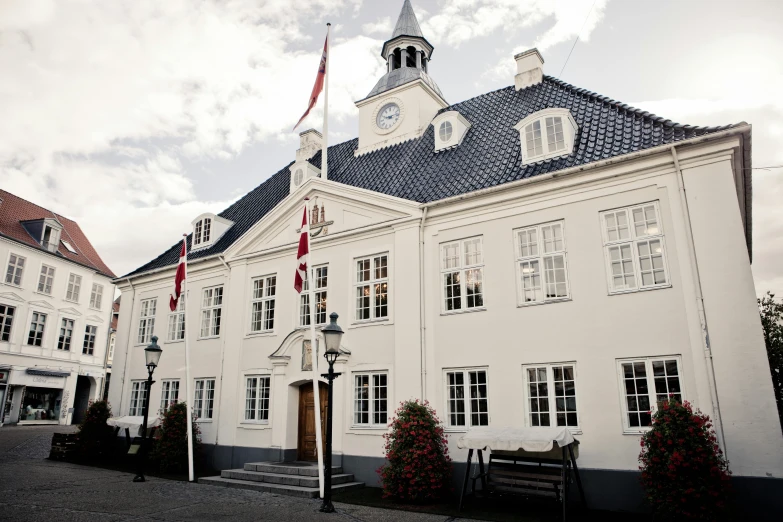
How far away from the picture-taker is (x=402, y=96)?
66.2 feet

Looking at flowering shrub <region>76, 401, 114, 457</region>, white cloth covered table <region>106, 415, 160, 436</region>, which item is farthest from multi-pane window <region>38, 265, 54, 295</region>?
white cloth covered table <region>106, 415, 160, 436</region>

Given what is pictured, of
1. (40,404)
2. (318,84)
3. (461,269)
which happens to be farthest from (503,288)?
(40,404)

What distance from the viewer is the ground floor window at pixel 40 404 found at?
112 ft

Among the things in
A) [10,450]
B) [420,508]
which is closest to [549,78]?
[420,508]

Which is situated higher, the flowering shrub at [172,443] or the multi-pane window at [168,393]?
the multi-pane window at [168,393]

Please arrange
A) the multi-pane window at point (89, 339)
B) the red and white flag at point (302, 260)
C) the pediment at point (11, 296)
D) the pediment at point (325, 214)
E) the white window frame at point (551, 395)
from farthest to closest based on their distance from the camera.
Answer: the multi-pane window at point (89, 339) < the pediment at point (11, 296) < the pediment at point (325, 214) < the red and white flag at point (302, 260) < the white window frame at point (551, 395)

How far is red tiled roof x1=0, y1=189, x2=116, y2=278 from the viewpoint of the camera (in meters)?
34.3

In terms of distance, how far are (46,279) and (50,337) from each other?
3.95 meters

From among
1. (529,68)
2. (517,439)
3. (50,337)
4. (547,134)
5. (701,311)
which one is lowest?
(517,439)

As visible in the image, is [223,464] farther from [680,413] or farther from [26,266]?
[26,266]

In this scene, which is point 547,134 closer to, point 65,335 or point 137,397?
point 137,397

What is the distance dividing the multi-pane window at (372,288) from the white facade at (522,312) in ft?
0.25

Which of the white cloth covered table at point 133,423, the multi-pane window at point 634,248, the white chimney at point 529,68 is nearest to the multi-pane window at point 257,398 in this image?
the white cloth covered table at point 133,423

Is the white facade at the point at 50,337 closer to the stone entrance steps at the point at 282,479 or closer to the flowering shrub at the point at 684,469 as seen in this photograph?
the stone entrance steps at the point at 282,479
